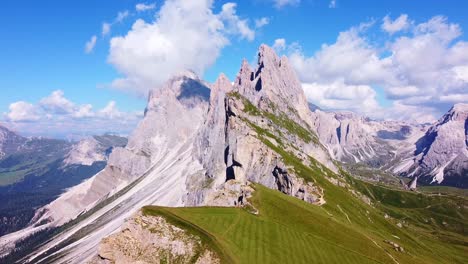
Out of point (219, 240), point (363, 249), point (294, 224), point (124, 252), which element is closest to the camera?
point (124, 252)

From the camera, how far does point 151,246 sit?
76.8 metres

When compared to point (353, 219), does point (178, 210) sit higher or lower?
higher

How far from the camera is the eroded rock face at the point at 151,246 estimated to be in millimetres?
73106

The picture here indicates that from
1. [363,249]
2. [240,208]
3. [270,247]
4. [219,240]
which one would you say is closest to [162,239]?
[219,240]

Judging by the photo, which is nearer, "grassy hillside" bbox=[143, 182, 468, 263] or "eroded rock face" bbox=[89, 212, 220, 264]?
"eroded rock face" bbox=[89, 212, 220, 264]

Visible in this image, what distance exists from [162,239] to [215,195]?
65431 mm

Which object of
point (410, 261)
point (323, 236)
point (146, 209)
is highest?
point (146, 209)

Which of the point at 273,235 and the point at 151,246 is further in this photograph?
the point at 273,235

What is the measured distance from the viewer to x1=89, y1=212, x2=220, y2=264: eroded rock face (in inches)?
2878

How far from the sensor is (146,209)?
8662 centimetres

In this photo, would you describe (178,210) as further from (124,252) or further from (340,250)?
(340,250)

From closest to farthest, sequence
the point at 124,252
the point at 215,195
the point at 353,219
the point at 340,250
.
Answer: the point at 124,252 → the point at 340,250 → the point at 215,195 → the point at 353,219

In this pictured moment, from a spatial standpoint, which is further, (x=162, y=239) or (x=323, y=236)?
(x=323, y=236)

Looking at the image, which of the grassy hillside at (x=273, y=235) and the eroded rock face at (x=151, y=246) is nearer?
the eroded rock face at (x=151, y=246)
